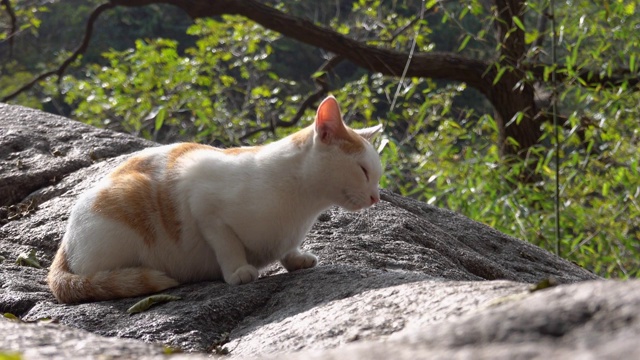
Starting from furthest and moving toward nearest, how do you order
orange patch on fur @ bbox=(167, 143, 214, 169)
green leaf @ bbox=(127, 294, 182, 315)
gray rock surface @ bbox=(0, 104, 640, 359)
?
orange patch on fur @ bbox=(167, 143, 214, 169) < green leaf @ bbox=(127, 294, 182, 315) < gray rock surface @ bbox=(0, 104, 640, 359)

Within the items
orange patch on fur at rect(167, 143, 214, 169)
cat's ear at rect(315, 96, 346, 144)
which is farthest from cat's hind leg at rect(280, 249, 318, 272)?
orange patch on fur at rect(167, 143, 214, 169)

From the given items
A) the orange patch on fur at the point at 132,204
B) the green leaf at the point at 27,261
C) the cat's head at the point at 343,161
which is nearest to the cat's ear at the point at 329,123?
the cat's head at the point at 343,161

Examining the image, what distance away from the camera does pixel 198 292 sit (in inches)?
106

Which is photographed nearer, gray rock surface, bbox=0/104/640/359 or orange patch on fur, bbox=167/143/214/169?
gray rock surface, bbox=0/104/640/359

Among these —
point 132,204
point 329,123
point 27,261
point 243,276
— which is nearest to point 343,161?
point 329,123

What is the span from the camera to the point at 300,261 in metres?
2.82

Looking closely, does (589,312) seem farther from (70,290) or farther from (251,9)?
(251,9)

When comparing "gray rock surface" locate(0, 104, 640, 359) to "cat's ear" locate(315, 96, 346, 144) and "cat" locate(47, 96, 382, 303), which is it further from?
"cat's ear" locate(315, 96, 346, 144)

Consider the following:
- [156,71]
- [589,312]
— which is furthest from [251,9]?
[589,312]

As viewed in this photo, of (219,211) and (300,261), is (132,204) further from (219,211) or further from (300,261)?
(300,261)

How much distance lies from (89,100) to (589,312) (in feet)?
24.3

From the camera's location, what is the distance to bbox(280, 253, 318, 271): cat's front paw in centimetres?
282

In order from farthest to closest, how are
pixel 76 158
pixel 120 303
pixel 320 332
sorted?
pixel 76 158 < pixel 120 303 < pixel 320 332

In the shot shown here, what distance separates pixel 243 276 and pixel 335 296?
550mm
